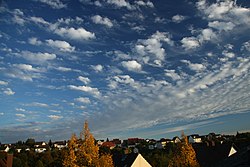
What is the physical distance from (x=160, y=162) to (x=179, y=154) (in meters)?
32.0

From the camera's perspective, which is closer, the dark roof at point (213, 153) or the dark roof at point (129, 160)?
the dark roof at point (129, 160)

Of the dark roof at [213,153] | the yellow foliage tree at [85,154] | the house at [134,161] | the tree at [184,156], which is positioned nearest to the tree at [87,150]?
the yellow foliage tree at [85,154]

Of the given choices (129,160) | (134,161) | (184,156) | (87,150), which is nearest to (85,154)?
(87,150)

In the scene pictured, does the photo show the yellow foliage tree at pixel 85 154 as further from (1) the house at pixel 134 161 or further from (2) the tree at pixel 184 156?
(1) the house at pixel 134 161

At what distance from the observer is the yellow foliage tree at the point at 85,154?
1881cm

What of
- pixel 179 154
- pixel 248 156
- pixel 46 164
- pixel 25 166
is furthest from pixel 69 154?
pixel 46 164

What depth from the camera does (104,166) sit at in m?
19.2

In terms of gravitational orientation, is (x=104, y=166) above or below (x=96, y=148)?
below

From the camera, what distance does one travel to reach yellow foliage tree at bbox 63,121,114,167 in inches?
741

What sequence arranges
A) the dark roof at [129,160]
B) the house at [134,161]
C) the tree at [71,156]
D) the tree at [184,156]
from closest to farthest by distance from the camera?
the tree at [71,156] < the tree at [184,156] < the house at [134,161] < the dark roof at [129,160]

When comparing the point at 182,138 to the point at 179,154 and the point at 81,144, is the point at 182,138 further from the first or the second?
the point at 81,144

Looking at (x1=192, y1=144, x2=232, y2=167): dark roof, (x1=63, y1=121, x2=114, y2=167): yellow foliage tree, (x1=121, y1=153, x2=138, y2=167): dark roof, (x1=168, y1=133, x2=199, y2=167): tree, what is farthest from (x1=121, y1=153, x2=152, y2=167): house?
(x1=63, y1=121, x2=114, y2=167): yellow foliage tree

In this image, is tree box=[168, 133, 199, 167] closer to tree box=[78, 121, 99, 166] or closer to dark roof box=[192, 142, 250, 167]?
tree box=[78, 121, 99, 166]

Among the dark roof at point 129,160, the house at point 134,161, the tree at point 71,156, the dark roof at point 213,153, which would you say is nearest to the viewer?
the tree at point 71,156
